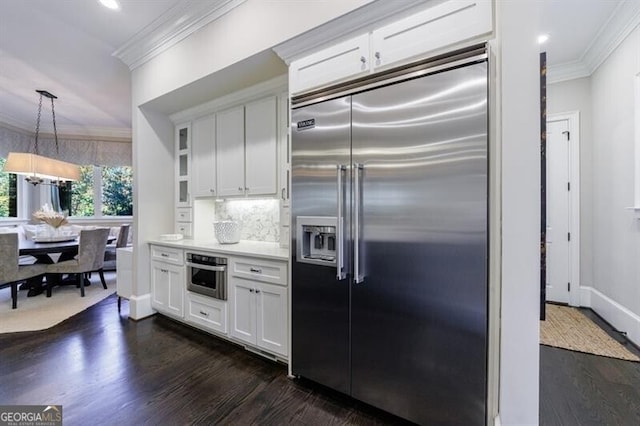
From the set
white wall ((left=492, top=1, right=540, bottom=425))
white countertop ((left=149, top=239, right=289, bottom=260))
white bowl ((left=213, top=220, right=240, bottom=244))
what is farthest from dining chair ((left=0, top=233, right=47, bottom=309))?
white wall ((left=492, top=1, right=540, bottom=425))

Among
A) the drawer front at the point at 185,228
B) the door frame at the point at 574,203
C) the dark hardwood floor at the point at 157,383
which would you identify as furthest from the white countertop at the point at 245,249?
the door frame at the point at 574,203

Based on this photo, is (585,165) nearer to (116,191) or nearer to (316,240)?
(316,240)

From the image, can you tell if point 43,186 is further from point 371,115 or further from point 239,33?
point 371,115

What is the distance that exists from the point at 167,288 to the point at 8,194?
17.1 feet

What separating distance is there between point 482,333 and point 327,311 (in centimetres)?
91

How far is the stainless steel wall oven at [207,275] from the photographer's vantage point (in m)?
2.64

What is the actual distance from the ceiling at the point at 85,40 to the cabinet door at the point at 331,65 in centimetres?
131

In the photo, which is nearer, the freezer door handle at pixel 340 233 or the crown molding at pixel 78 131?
the freezer door handle at pixel 340 233

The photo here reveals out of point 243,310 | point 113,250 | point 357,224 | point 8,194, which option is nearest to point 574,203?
point 357,224

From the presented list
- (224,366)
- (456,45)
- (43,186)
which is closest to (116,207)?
(43,186)

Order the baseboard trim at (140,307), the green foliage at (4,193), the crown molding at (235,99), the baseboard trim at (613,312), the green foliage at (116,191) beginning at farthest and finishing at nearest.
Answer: the green foliage at (116,191)
the green foliage at (4,193)
the baseboard trim at (140,307)
the crown molding at (235,99)
the baseboard trim at (613,312)

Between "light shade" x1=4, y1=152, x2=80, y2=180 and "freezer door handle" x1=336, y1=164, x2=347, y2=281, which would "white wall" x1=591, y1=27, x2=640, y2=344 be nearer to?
"freezer door handle" x1=336, y1=164, x2=347, y2=281

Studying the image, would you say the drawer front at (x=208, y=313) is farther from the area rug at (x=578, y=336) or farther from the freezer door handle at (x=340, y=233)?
the area rug at (x=578, y=336)

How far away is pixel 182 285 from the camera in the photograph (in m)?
3.04
